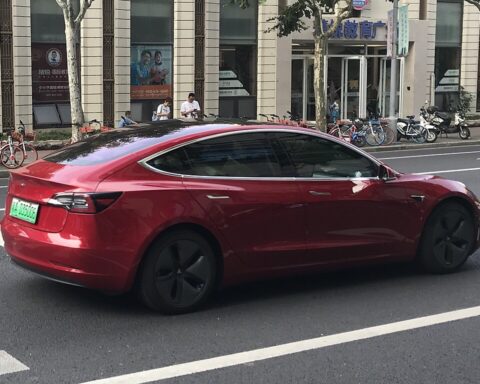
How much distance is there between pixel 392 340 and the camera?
16.7 feet

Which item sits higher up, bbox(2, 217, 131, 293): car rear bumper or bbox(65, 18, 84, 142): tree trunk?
bbox(65, 18, 84, 142): tree trunk

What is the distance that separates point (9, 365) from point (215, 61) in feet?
70.1

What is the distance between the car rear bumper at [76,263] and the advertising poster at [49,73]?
17.6m

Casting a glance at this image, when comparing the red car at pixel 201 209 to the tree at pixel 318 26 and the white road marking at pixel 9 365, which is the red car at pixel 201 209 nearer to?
the white road marking at pixel 9 365

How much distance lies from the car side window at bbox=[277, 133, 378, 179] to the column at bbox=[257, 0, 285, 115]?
66.5 feet

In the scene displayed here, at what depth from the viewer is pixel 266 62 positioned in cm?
2648

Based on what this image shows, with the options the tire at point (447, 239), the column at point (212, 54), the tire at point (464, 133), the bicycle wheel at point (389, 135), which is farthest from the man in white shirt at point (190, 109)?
the tire at point (447, 239)

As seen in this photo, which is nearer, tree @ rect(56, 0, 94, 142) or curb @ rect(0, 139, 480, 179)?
tree @ rect(56, 0, 94, 142)

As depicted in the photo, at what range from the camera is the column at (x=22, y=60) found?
70.1 ft

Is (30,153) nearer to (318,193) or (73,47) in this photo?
(73,47)

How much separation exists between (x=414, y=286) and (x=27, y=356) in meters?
3.47

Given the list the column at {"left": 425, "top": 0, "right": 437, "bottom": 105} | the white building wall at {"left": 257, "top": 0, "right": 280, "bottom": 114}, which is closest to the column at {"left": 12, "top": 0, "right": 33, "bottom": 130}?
the white building wall at {"left": 257, "top": 0, "right": 280, "bottom": 114}

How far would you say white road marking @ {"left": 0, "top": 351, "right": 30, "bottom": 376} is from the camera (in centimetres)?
449

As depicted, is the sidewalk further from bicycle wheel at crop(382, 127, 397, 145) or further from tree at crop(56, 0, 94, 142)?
tree at crop(56, 0, 94, 142)
